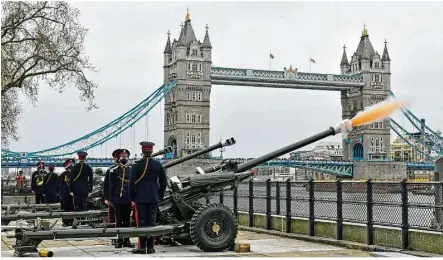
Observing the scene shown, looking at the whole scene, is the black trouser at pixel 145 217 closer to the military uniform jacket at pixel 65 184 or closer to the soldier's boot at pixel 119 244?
the soldier's boot at pixel 119 244

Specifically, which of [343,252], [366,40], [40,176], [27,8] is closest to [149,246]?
[343,252]

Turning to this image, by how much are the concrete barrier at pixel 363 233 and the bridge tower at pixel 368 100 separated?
9426 cm

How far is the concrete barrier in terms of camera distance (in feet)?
29.6

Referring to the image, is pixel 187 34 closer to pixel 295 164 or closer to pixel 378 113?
pixel 295 164

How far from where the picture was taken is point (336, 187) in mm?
10891

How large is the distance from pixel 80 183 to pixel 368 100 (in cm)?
9752

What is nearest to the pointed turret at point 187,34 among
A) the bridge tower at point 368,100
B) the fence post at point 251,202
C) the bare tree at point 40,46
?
the bridge tower at point 368,100

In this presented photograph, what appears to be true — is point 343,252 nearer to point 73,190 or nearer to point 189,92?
point 73,190

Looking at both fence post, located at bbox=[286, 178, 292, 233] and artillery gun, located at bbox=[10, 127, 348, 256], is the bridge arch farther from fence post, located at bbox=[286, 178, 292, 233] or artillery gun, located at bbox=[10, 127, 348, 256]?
artillery gun, located at bbox=[10, 127, 348, 256]

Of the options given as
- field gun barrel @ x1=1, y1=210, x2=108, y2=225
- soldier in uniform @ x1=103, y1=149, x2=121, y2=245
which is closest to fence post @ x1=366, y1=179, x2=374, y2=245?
soldier in uniform @ x1=103, y1=149, x2=121, y2=245

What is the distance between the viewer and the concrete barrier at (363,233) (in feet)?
29.6

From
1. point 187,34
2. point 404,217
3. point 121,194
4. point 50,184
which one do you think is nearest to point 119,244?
point 121,194

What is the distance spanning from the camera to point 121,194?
34.1 feet

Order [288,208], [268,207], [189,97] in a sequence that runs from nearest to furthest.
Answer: [288,208]
[268,207]
[189,97]
